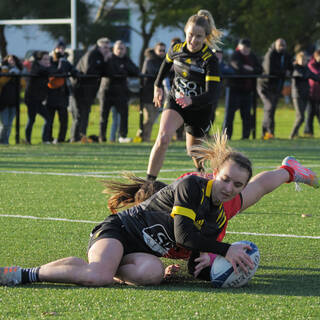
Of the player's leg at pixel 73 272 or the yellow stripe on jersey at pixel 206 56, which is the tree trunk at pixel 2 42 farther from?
the player's leg at pixel 73 272

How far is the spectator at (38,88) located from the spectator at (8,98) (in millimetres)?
259

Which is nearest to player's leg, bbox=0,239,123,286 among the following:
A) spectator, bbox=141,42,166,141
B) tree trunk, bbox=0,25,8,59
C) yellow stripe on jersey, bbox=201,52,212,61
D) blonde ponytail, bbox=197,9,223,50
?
yellow stripe on jersey, bbox=201,52,212,61

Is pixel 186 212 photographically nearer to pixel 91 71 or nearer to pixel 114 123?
pixel 91 71

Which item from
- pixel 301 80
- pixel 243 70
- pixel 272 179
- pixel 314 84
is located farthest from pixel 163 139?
pixel 314 84

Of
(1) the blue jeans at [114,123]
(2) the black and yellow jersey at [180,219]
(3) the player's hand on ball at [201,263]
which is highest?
(2) the black and yellow jersey at [180,219]

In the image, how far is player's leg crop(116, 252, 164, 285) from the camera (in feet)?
17.9

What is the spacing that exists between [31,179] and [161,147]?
2966mm

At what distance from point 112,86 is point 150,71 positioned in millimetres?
930

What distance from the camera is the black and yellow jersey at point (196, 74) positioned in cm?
911

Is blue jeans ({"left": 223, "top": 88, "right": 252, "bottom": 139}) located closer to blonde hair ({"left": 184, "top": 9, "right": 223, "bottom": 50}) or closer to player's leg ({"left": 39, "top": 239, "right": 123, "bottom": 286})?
blonde hair ({"left": 184, "top": 9, "right": 223, "bottom": 50})

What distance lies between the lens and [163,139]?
9.15 m

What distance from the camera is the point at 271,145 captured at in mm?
16859

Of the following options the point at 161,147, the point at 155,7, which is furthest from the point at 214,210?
the point at 155,7

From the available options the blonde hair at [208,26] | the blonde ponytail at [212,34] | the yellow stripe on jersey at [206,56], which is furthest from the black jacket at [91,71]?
the yellow stripe on jersey at [206,56]
